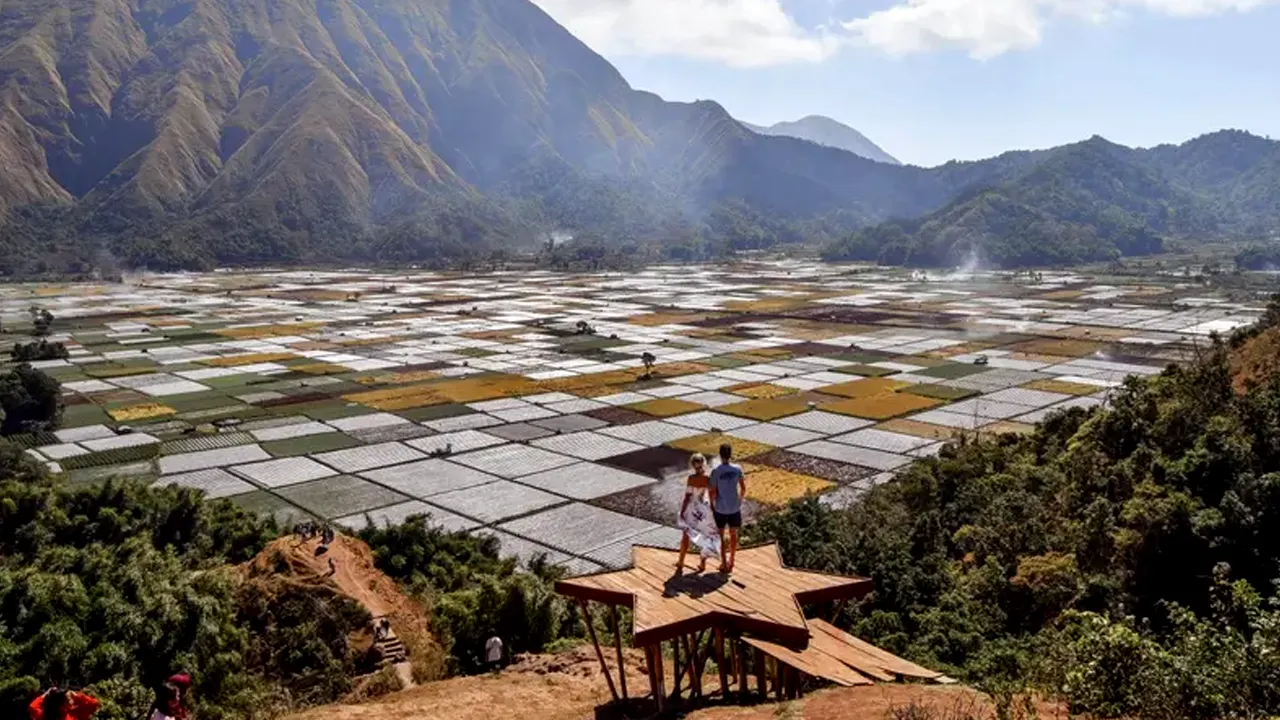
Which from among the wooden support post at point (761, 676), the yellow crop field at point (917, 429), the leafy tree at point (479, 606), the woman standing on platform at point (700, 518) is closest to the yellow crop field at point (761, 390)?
the yellow crop field at point (917, 429)

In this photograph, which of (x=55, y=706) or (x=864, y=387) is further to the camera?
(x=864, y=387)

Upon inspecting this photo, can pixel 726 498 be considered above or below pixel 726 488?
below

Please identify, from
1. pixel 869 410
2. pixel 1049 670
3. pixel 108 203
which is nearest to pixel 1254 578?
pixel 1049 670

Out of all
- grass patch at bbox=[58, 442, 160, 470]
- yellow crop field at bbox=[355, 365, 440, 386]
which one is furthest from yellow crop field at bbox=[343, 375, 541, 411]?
grass patch at bbox=[58, 442, 160, 470]

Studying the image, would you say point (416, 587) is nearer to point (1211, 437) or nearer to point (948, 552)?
point (948, 552)

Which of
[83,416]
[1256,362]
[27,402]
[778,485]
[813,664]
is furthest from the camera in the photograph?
[83,416]

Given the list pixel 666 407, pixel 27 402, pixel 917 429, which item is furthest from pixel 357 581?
pixel 27 402

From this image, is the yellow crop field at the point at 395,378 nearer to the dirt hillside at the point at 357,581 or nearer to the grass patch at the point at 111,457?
the grass patch at the point at 111,457

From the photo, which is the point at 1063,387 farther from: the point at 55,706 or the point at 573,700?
the point at 55,706
